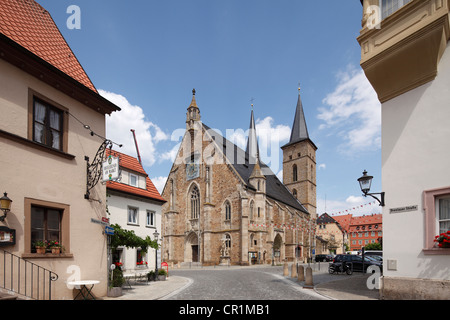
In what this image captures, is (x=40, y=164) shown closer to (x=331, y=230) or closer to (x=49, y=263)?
(x=49, y=263)

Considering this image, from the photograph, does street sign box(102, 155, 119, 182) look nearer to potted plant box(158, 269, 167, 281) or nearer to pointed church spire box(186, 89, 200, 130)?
potted plant box(158, 269, 167, 281)

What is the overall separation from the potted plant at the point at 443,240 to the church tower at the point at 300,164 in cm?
4872

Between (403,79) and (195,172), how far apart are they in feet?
113

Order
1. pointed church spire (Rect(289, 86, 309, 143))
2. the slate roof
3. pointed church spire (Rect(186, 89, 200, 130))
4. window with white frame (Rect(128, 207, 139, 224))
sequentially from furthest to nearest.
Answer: pointed church spire (Rect(289, 86, 309, 143)) → pointed church spire (Rect(186, 89, 200, 130)) → the slate roof → window with white frame (Rect(128, 207, 139, 224))

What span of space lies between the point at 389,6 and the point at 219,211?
104 ft

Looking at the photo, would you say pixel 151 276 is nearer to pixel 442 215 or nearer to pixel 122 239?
pixel 122 239

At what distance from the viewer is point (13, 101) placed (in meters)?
7.98

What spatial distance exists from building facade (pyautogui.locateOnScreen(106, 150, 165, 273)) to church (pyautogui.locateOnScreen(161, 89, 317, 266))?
56.8ft

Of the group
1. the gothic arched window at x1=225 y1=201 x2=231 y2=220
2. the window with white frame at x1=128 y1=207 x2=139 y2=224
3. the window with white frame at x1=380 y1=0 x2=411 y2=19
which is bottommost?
the gothic arched window at x1=225 y1=201 x2=231 y2=220

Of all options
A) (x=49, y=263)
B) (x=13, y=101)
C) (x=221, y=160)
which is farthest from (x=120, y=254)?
(x=221, y=160)

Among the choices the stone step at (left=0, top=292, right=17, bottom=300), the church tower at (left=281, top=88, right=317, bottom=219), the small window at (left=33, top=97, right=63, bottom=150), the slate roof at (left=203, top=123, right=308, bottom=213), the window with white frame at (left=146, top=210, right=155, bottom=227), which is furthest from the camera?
the church tower at (left=281, top=88, right=317, bottom=219)

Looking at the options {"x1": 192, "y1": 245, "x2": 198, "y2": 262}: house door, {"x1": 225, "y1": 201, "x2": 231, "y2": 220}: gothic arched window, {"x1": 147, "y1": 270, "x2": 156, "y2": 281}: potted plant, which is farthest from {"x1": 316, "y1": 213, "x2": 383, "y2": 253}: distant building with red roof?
{"x1": 147, "y1": 270, "x2": 156, "y2": 281}: potted plant

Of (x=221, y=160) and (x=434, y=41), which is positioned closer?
(x=434, y=41)

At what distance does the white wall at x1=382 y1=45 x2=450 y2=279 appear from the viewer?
28.7 feet
